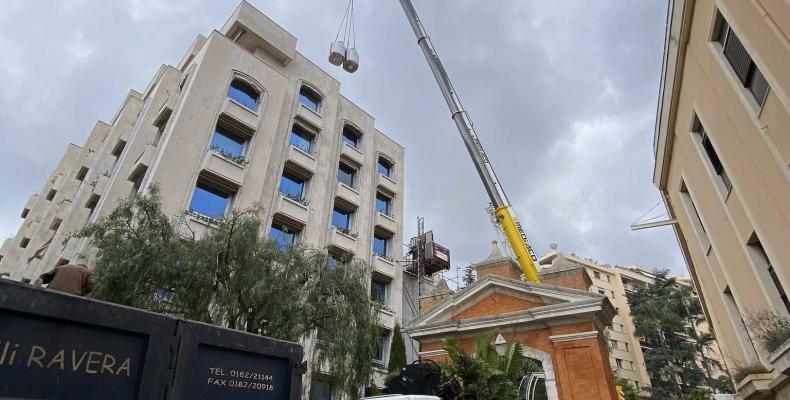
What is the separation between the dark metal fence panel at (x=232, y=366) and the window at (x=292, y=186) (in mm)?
17611

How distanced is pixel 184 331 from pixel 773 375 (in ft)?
37.6

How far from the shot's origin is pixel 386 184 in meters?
28.8

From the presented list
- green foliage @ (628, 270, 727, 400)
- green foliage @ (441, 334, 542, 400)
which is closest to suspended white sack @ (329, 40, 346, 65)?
green foliage @ (441, 334, 542, 400)

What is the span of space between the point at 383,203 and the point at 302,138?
7064 mm

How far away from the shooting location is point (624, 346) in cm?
5959

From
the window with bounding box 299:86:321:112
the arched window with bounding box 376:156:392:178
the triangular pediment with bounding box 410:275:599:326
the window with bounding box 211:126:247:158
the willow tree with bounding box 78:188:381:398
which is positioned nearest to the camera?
the willow tree with bounding box 78:188:381:398

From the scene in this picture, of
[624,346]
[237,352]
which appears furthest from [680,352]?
[237,352]

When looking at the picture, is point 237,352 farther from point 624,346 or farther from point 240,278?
point 624,346

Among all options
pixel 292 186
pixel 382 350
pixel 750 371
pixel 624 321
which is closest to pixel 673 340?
pixel 624 321

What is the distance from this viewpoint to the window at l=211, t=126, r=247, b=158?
20.4 metres

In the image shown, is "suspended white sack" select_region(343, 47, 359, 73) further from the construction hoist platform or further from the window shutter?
the window shutter

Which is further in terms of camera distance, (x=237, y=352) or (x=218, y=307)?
(x=218, y=307)

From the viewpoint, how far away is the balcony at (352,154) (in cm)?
2664

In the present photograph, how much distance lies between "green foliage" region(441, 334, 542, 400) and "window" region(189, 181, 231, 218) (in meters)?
11.4
